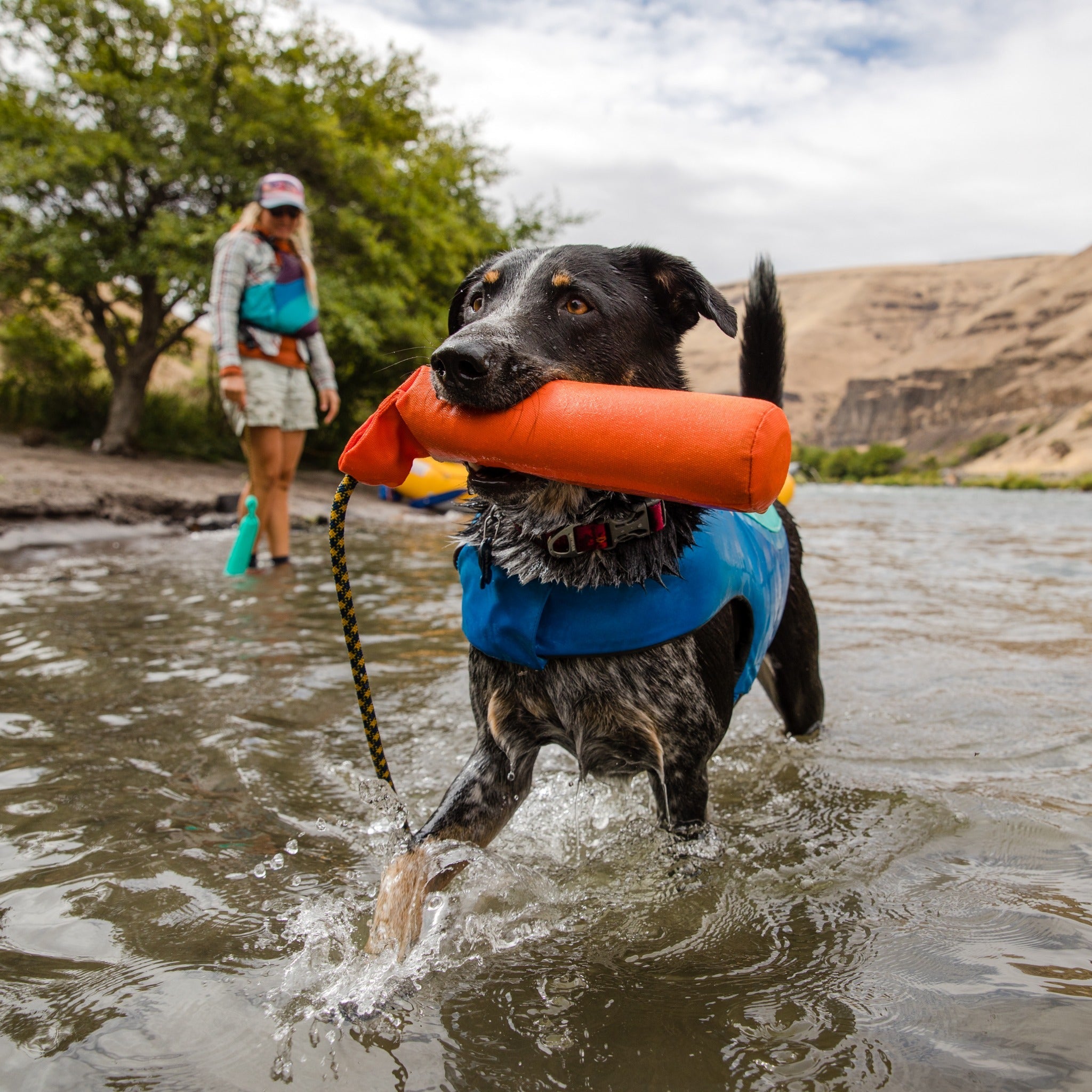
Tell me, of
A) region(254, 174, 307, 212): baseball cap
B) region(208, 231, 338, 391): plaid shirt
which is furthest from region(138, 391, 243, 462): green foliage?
region(254, 174, 307, 212): baseball cap

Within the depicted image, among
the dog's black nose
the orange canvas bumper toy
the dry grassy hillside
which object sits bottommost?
the orange canvas bumper toy

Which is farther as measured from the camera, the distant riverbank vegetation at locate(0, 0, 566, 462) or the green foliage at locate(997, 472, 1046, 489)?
the green foliage at locate(997, 472, 1046, 489)

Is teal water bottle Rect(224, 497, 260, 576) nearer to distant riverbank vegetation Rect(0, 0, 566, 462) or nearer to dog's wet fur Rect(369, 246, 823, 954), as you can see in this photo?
dog's wet fur Rect(369, 246, 823, 954)

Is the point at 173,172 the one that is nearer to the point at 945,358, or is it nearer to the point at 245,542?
the point at 245,542

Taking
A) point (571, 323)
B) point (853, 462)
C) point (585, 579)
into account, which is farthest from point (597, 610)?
point (853, 462)

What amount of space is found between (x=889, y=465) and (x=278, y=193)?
6077cm

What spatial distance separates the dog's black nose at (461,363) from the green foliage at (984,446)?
6535 cm

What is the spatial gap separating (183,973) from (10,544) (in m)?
6.78

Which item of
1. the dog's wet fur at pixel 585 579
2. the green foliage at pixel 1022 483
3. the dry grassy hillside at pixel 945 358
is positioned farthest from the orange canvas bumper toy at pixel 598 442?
the green foliage at pixel 1022 483

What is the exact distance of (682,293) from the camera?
2564 mm

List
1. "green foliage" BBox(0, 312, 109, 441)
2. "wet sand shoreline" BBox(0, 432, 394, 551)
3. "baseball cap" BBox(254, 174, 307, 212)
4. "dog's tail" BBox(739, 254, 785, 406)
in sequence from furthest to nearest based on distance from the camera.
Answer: "green foliage" BBox(0, 312, 109, 441)
"wet sand shoreline" BBox(0, 432, 394, 551)
"baseball cap" BBox(254, 174, 307, 212)
"dog's tail" BBox(739, 254, 785, 406)

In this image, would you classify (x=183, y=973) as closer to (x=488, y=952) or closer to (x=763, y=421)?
(x=488, y=952)

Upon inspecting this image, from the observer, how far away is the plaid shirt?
6051 millimetres

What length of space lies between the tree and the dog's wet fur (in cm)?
1128
